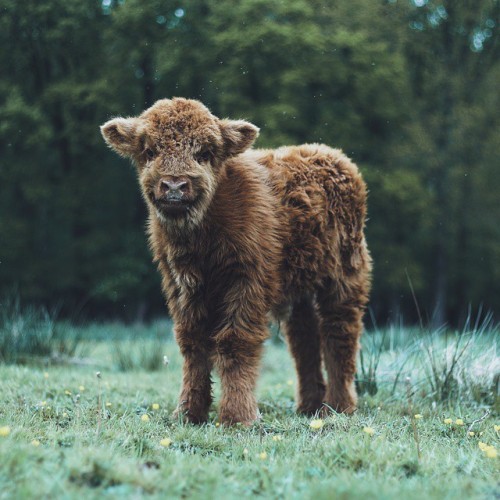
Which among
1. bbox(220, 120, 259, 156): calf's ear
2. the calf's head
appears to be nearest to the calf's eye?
the calf's head

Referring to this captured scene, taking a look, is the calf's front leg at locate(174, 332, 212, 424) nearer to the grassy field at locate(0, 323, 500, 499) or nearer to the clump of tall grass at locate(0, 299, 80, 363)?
the grassy field at locate(0, 323, 500, 499)

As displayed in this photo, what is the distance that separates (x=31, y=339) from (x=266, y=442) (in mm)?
5127

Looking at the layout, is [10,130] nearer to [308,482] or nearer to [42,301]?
[42,301]

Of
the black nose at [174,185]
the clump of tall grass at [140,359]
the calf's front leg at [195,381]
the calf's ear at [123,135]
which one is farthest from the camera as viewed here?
the clump of tall grass at [140,359]

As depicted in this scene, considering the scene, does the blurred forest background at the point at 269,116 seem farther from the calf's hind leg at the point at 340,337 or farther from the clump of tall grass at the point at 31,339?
the calf's hind leg at the point at 340,337

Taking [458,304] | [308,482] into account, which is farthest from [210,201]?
[458,304]

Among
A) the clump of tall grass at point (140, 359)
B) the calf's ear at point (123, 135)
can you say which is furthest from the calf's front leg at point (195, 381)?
the clump of tall grass at point (140, 359)

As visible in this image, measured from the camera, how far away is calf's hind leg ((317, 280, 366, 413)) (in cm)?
561

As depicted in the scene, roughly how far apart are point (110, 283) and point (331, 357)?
49.6ft

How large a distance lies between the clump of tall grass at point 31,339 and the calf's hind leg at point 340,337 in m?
3.91

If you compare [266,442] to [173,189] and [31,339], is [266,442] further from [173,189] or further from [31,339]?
[31,339]

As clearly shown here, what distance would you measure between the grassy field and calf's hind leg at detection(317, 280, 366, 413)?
22cm

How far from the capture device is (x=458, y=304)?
26.0m

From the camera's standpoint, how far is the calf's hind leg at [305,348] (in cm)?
595
